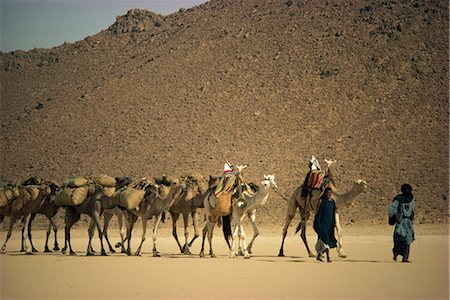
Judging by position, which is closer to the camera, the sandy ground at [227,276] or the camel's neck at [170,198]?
the sandy ground at [227,276]

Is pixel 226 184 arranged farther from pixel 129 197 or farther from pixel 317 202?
pixel 129 197

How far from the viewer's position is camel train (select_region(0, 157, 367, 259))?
22531 millimetres

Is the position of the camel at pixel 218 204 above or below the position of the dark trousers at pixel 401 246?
above

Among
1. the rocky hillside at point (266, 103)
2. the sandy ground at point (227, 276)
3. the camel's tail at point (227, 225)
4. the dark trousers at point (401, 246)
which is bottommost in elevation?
the sandy ground at point (227, 276)

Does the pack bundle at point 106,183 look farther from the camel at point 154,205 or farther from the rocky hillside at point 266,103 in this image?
the rocky hillside at point 266,103

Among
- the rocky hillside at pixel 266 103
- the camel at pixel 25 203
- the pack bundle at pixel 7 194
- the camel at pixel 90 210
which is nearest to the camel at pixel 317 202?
the camel at pixel 90 210

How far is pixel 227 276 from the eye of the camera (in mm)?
17531

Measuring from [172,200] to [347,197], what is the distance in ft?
16.8

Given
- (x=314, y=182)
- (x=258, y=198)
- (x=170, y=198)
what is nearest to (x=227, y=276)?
(x=258, y=198)

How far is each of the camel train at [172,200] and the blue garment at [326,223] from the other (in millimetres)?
1610

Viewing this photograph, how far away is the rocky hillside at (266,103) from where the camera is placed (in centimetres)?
5272

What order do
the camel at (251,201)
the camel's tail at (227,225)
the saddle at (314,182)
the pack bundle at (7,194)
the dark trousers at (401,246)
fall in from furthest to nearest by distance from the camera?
the pack bundle at (7,194)
the camel's tail at (227,225)
the saddle at (314,182)
the camel at (251,201)
the dark trousers at (401,246)

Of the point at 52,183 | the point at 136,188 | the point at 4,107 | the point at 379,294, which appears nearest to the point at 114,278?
the point at 379,294

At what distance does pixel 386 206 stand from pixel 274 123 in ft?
48.3
